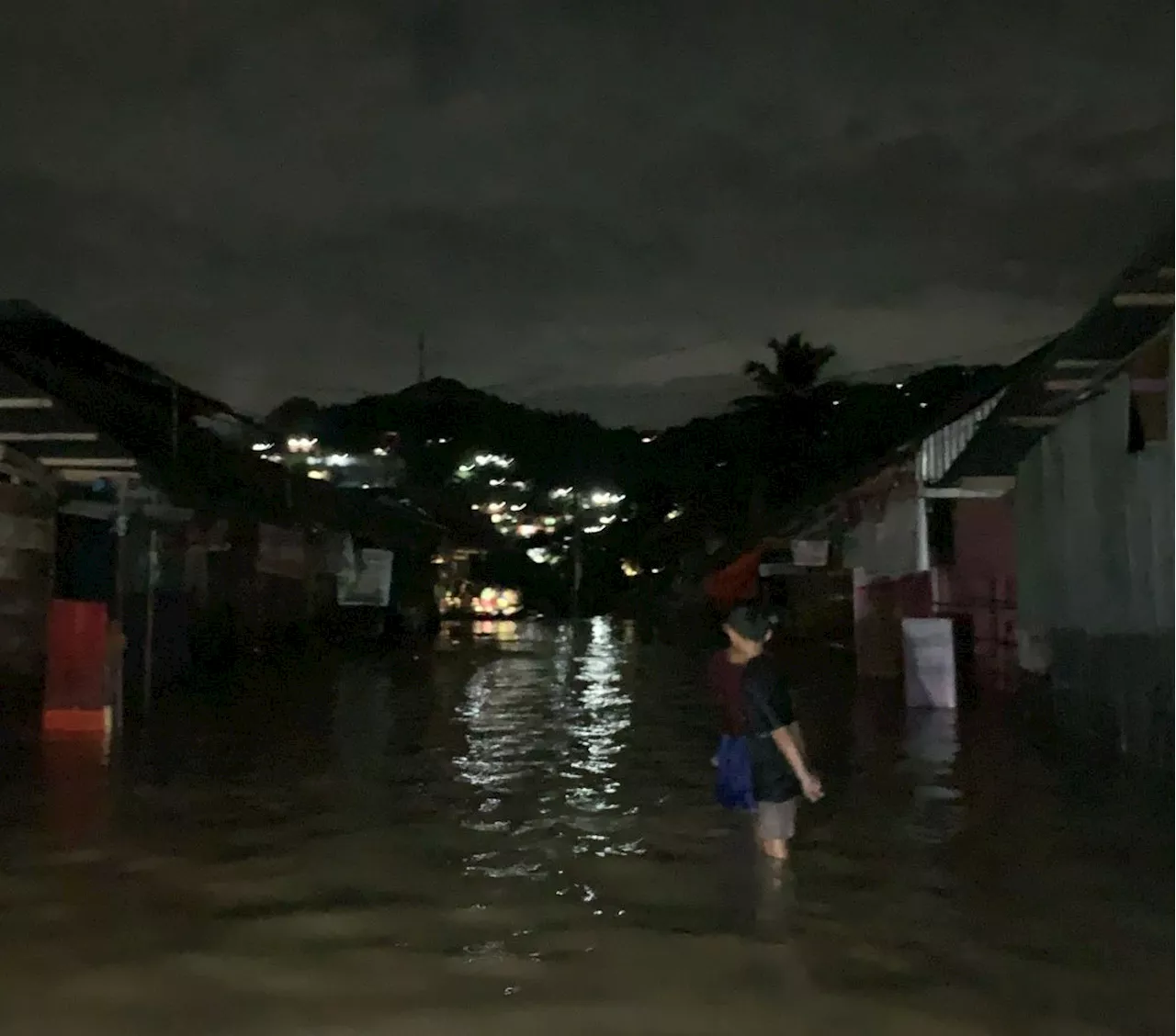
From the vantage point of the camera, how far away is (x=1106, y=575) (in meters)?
11.0

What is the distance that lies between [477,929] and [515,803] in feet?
10.9

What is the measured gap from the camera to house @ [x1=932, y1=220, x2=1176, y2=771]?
31.3 ft

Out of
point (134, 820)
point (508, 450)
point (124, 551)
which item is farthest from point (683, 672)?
point (508, 450)

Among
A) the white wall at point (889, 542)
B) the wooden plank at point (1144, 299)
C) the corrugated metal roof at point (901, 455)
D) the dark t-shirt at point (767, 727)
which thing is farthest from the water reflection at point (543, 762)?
the corrugated metal roof at point (901, 455)

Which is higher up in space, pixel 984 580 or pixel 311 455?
pixel 311 455

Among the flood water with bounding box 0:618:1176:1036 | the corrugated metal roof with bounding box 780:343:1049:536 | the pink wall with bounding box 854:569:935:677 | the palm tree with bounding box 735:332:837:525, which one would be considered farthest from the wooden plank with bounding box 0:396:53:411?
the palm tree with bounding box 735:332:837:525

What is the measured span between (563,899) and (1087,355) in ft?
20.7

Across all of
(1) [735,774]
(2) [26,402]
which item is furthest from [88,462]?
(1) [735,774]

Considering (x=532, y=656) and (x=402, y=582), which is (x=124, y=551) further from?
(x=402, y=582)

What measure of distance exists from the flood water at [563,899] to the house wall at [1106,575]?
0.91m

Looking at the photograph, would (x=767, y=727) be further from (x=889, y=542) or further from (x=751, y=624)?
(x=889, y=542)

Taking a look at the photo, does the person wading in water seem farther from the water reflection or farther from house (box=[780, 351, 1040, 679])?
house (box=[780, 351, 1040, 679])

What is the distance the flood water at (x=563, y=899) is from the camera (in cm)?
524

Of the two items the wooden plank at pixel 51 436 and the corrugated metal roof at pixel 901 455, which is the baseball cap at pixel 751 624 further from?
the wooden plank at pixel 51 436
